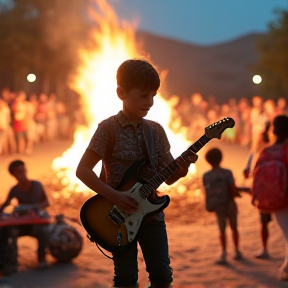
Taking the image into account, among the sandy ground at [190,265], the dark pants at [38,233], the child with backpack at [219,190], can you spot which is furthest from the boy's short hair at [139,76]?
the dark pants at [38,233]

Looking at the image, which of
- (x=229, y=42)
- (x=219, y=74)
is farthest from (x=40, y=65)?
(x=229, y=42)

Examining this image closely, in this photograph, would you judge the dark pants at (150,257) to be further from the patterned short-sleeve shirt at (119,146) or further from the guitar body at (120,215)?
the patterned short-sleeve shirt at (119,146)

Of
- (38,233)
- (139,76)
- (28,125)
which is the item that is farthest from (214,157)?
(28,125)

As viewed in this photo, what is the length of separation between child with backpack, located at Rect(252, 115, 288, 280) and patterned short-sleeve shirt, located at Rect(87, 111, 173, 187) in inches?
101

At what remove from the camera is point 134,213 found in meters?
3.06

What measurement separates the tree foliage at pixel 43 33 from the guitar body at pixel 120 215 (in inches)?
1233

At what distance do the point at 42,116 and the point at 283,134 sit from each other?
16.4 m

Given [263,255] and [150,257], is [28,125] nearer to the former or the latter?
[263,255]

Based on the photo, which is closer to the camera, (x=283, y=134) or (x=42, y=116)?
(x=283, y=134)

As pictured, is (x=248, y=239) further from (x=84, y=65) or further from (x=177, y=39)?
(x=177, y=39)

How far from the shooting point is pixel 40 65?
116 ft

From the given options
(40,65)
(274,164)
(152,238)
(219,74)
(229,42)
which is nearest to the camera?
(152,238)

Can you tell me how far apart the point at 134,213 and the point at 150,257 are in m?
0.24

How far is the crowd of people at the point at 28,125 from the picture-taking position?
56.6ft
